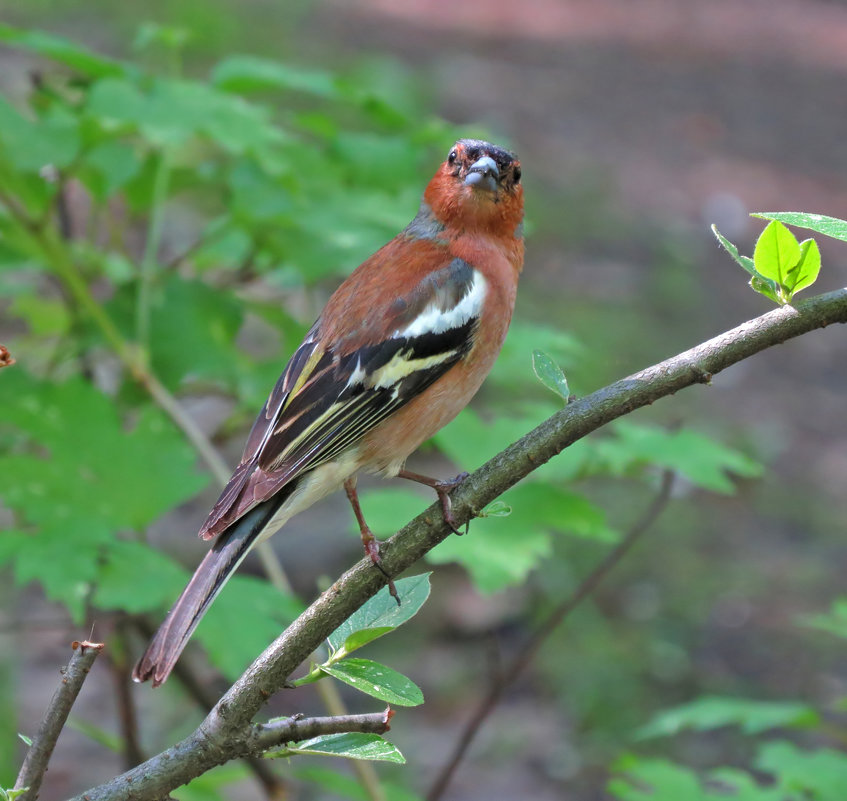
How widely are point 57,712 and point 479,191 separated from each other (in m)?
2.19

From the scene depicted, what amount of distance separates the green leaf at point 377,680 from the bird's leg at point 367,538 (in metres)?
0.11

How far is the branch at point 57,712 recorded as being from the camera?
138 cm

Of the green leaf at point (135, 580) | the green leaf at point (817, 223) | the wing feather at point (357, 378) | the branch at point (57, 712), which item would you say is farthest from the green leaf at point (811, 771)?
the branch at point (57, 712)

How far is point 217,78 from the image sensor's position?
3.58m

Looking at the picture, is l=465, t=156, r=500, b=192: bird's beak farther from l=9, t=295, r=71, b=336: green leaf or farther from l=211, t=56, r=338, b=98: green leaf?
l=9, t=295, r=71, b=336: green leaf

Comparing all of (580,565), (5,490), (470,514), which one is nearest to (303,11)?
(580,565)

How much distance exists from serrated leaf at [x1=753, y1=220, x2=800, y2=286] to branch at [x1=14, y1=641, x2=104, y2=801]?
1024 mm

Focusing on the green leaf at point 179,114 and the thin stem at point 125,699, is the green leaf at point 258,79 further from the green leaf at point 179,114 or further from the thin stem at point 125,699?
the thin stem at point 125,699

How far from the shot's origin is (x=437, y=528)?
169cm

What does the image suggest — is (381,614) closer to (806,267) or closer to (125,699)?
(806,267)

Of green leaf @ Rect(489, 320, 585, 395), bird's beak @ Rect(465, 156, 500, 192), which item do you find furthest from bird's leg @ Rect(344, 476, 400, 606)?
bird's beak @ Rect(465, 156, 500, 192)

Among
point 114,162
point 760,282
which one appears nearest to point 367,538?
point 760,282

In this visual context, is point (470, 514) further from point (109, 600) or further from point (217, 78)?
point (217, 78)

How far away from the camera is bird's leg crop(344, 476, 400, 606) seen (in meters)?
1.60
